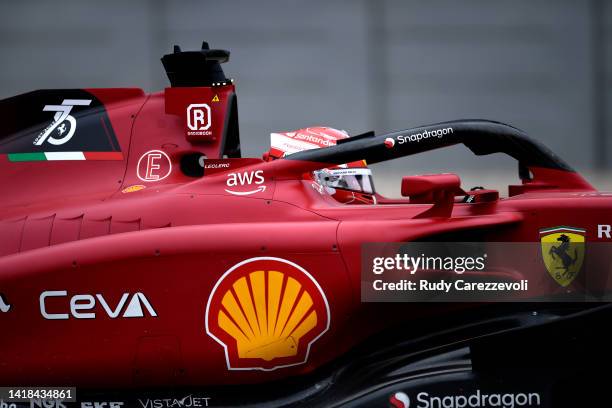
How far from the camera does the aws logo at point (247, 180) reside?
3.93m

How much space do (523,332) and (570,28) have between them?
929 cm

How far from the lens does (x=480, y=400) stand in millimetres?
3551

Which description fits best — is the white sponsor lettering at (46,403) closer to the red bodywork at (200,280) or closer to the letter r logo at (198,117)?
the red bodywork at (200,280)

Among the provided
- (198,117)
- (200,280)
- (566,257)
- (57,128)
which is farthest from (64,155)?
(566,257)

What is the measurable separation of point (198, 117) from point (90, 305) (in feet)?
4.10

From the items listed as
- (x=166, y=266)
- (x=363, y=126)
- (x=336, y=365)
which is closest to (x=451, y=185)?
(x=336, y=365)

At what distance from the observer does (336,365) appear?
12.3 ft

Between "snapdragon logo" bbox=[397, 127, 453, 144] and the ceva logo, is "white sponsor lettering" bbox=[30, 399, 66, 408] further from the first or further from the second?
"snapdragon logo" bbox=[397, 127, 453, 144]

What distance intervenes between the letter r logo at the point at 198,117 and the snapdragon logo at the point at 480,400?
1810 mm

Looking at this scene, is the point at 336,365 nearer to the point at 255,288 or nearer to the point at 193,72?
the point at 255,288

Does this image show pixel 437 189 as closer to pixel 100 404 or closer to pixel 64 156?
pixel 100 404

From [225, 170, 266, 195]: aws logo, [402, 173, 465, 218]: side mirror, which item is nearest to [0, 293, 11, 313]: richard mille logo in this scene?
[225, 170, 266, 195]: aws logo

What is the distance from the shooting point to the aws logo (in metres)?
3.93

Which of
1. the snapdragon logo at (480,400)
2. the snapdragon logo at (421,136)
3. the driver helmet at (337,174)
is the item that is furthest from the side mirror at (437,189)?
the driver helmet at (337,174)
